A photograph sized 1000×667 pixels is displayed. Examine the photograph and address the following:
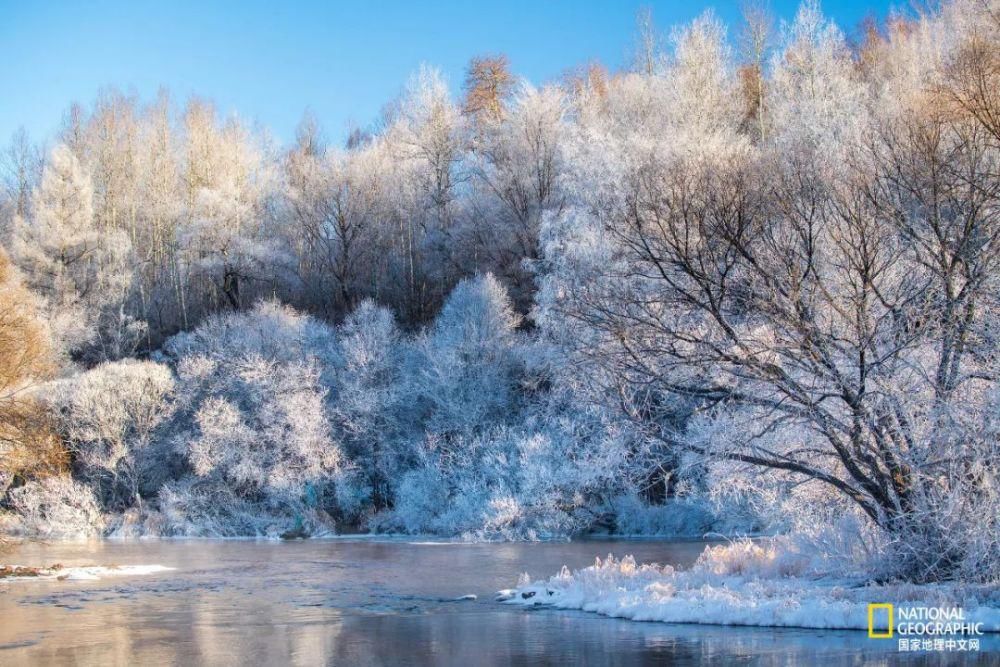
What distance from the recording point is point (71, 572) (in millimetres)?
25281

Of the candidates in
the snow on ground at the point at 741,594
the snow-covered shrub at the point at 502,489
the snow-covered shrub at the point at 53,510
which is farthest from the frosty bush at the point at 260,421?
the snow on ground at the point at 741,594

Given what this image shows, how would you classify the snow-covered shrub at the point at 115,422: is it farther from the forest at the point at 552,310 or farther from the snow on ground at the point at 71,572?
the snow on ground at the point at 71,572

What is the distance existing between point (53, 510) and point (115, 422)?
4446 millimetres

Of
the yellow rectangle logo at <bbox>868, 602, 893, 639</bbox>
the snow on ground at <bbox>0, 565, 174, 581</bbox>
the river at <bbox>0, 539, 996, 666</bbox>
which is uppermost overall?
the yellow rectangle logo at <bbox>868, 602, 893, 639</bbox>

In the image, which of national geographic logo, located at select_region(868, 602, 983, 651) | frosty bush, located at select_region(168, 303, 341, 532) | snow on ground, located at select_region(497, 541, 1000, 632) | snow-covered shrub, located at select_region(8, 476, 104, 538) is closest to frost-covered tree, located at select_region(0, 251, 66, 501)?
snow on ground, located at select_region(497, 541, 1000, 632)

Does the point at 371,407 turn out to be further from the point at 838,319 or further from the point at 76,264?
the point at 838,319

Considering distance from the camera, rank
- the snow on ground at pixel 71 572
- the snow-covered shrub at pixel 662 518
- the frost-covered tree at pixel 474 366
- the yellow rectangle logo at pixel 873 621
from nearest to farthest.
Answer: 1. the yellow rectangle logo at pixel 873 621
2. the snow on ground at pixel 71 572
3. the snow-covered shrub at pixel 662 518
4. the frost-covered tree at pixel 474 366

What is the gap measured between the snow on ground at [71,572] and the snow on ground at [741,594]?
1187 cm

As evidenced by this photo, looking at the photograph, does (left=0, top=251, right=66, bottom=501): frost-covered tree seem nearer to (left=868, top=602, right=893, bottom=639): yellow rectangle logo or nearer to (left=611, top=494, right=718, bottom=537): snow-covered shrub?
(left=868, top=602, right=893, bottom=639): yellow rectangle logo

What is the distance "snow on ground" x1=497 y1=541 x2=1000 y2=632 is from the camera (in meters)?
13.1

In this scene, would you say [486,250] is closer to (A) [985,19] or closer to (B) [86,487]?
(B) [86,487]

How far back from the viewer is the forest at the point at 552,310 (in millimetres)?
14156

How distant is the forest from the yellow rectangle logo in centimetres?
95

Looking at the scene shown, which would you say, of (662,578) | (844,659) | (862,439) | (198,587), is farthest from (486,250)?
(844,659)
